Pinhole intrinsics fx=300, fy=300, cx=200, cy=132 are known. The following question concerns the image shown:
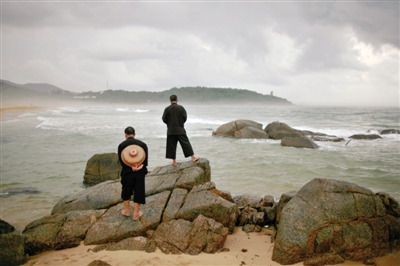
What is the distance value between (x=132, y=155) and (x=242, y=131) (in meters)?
19.8

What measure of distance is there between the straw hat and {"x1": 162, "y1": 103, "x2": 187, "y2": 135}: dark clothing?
7.51 feet

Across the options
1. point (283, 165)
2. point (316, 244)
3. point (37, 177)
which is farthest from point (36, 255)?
point (283, 165)

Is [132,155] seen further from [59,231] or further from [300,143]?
[300,143]

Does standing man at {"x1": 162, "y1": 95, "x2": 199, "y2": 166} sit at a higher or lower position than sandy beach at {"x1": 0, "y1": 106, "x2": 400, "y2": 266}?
higher

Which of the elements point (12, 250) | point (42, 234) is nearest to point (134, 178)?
point (42, 234)

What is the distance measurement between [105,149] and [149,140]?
489 cm

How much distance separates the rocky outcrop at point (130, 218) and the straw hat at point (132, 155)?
1.32 m

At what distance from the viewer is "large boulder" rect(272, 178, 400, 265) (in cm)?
566

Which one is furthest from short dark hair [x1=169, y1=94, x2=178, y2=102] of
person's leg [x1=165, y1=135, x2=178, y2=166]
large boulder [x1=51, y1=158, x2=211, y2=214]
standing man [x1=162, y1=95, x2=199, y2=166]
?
large boulder [x1=51, y1=158, x2=211, y2=214]

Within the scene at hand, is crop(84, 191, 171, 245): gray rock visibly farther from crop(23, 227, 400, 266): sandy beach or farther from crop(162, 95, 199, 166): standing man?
crop(162, 95, 199, 166): standing man

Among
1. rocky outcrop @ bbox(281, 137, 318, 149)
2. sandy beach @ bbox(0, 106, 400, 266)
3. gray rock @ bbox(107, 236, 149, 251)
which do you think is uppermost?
rocky outcrop @ bbox(281, 137, 318, 149)

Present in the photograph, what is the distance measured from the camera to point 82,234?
650cm

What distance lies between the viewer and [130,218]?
673 cm

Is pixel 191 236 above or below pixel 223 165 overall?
above
